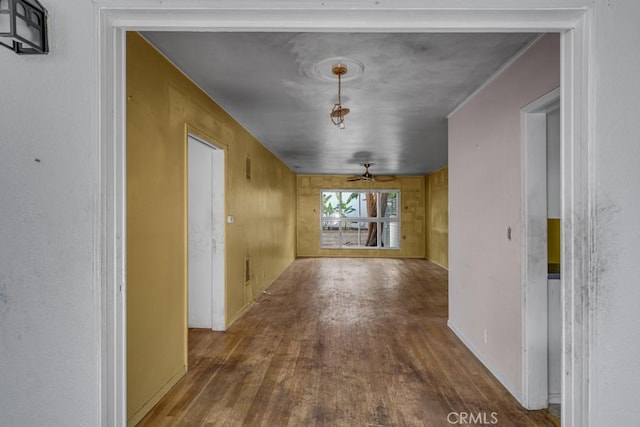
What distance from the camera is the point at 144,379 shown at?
7.68ft

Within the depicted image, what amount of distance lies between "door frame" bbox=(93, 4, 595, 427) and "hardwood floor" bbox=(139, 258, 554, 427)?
4.11ft

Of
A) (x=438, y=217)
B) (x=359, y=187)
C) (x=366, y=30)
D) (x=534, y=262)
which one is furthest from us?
(x=359, y=187)

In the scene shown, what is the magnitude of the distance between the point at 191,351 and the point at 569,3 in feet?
12.0

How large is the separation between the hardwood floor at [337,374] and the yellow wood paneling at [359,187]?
5.52 meters

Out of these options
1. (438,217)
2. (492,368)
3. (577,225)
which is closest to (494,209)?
(492,368)

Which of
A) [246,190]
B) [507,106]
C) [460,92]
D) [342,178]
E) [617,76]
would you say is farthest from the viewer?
[342,178]

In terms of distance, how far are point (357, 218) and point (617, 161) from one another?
970 centimetres

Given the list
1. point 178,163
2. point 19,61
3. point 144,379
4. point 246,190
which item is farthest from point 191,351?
point 19,61

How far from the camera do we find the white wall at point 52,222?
3.94ft

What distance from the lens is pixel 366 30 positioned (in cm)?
128

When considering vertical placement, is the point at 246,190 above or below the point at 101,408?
above

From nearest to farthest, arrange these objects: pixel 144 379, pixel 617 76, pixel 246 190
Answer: pixel 617 76, pixel 144 379, pixel 246 190

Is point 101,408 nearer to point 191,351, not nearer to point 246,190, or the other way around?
point 191,351

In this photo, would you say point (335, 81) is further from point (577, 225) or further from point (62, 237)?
point (62, 237)
